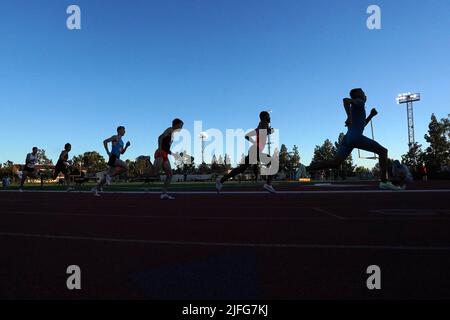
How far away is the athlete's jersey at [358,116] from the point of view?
25.0 feet

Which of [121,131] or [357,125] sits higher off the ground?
[121,131]

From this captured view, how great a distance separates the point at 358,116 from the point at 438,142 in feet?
255

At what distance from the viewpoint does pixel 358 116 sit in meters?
7.62

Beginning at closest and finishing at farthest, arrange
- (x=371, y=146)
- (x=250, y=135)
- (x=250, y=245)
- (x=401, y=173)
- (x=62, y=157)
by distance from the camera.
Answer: (x=250, y=245)
(x=371, y=146)
(x=401, y=173)
(x=250, y=135)
(x=62, y=157)

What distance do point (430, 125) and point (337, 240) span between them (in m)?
83.9

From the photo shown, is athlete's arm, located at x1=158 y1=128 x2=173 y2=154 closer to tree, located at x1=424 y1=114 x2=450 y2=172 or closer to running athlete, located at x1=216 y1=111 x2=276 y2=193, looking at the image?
running athlete, located at x1=216 y1=111 x2=276 y2=193

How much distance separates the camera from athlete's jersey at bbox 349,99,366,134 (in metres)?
7.61

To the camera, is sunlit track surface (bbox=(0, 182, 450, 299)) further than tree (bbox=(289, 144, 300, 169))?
No

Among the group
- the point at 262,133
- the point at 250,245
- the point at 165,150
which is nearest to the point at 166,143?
the point at 165,150

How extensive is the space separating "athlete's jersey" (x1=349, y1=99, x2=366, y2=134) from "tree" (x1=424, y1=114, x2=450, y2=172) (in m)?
75.5

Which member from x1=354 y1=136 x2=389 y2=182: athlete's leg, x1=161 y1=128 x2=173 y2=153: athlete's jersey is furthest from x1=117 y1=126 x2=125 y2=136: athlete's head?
x1=354 y1=136 x2=389 y2=182: athlete's leg

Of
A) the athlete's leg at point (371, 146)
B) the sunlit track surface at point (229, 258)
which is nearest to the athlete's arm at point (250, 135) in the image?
the athlete's leg at point (371, 146)

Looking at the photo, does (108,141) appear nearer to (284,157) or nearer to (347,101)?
(347,101)

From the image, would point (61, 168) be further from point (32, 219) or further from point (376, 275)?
point (376, 275)
